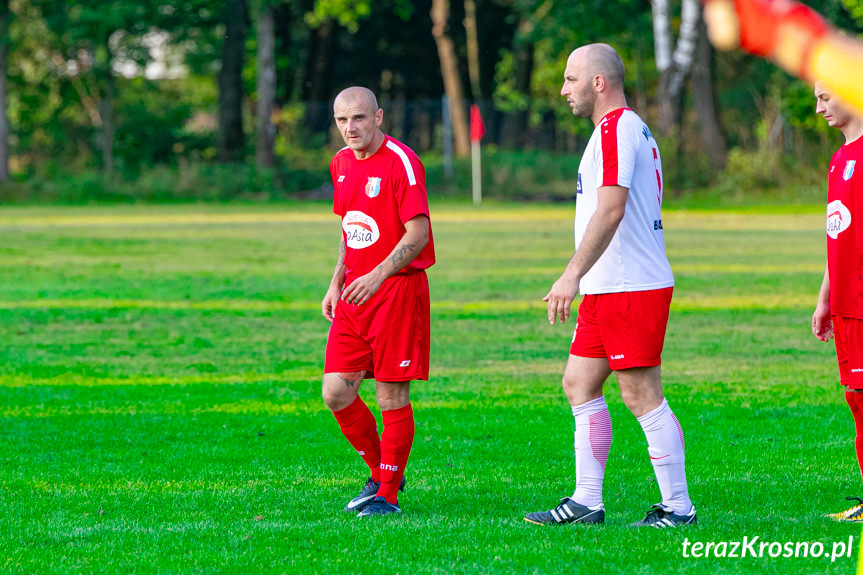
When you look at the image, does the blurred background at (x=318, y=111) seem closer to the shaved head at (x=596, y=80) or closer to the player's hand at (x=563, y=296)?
the shaved head at (x=596, y=80)

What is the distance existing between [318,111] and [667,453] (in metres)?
39.5

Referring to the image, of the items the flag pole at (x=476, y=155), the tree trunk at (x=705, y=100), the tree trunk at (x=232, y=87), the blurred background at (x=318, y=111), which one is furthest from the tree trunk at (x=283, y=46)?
the tree trunk at (x=705, y=100)

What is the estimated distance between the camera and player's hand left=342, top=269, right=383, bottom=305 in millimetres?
5172

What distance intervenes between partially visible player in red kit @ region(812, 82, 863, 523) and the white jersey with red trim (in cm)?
67

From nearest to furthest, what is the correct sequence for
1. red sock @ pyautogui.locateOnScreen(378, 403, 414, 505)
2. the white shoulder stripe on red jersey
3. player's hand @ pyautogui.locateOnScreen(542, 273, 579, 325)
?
1. player's hand @ pyautogui.locateOnScreen(542, 273, 579, 325)
2. the white shoulder stripe on red jersey
3. red sock @ pyautogui.locateOnScreen(378, 403, 414, 505)

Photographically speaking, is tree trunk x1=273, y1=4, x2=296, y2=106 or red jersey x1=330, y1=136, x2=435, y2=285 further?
tree trunk x1=273, y1=4, x2=296, y2=106

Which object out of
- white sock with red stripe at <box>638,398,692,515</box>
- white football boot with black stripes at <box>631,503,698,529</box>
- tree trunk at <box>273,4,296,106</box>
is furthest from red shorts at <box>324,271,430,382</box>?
tree trunk at <box>273,4,296,106</box>

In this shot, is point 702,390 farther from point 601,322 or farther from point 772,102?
point 772,102

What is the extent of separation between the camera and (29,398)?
327 inches

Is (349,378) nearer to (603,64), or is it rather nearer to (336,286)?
(336,286)

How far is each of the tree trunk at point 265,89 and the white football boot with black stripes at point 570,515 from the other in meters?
38.5

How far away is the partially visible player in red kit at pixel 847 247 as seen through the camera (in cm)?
458

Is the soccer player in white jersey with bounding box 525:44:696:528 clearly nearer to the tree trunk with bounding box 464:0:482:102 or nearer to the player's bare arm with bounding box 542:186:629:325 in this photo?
the player's bare arm with bounding box 542:186:629:325

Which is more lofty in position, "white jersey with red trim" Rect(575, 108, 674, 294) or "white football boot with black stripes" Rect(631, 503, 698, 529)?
"white jersey with red trim" Rect(575, 108, 674, 294)
